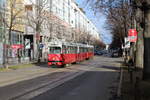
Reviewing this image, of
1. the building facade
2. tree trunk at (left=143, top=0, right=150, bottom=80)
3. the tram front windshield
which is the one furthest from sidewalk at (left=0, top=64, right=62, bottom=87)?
tree trunk at (left=143, top=0, right=150, bottom=80)

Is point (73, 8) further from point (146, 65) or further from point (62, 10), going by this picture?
point (146, 65)

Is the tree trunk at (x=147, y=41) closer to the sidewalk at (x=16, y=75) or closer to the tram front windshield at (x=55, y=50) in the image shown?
the sidewalk at (x=16, y=75)

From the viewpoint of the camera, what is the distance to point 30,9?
5597 centimetres

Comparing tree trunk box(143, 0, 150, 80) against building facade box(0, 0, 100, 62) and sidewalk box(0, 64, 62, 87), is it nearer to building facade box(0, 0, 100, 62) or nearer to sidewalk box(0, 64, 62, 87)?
sidewalk box(0, 64, 62, 87)

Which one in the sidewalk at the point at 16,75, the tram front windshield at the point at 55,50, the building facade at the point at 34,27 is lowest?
the sidewalk at the point at 16,75

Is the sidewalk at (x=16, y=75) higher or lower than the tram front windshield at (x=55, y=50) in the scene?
lower

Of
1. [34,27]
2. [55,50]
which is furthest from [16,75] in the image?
[34,27]

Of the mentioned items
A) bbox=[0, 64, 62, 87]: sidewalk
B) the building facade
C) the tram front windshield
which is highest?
the building facade

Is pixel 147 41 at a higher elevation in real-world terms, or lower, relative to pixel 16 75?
higher

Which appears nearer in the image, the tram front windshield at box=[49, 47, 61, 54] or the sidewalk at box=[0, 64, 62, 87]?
the sidewalk at box=[0, 64, 62, 87]

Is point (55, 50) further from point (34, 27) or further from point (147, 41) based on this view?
point (147, 41)

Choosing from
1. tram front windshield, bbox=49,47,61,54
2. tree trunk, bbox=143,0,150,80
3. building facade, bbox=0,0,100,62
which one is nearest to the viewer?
tree trunk, bbox=143,0,150,80

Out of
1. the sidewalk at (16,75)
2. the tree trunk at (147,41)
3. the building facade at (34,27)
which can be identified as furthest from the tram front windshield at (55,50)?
the tree trunk at (147,41)

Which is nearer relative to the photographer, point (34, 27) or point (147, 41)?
point (147, 41)
